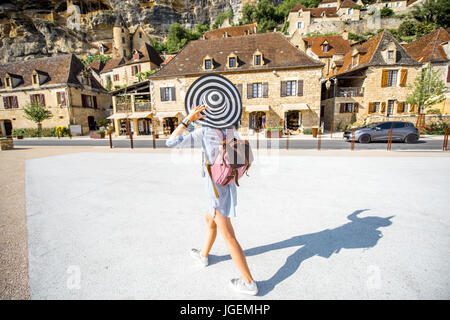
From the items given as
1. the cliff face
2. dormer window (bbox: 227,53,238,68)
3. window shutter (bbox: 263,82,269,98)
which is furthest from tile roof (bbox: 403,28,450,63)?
the cliff face

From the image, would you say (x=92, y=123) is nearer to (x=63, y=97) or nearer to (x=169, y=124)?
(x=63, y=97)

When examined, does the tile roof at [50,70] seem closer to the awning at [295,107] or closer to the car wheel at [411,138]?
the awning at [295,107]

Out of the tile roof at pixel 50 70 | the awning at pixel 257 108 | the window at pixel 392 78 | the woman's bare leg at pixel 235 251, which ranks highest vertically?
the tile roof at pixel 50 70

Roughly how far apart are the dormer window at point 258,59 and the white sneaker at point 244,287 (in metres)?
21.0

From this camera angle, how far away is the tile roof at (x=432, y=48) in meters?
21.8

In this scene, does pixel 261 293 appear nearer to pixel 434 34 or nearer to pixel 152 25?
pixel 434 34

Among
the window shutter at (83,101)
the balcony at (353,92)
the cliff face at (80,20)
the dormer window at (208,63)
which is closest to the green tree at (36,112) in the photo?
the window shutter at (83,101)

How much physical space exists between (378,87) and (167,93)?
2133 centimetres

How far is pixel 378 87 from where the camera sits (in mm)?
20328

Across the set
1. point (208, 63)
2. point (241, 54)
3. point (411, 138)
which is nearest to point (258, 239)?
point (411, 138)

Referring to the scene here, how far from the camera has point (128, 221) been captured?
3191 mm

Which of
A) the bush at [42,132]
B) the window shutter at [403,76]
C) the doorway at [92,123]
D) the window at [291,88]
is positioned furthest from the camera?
the doorway at [92,123]

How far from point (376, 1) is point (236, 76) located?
59987mm
